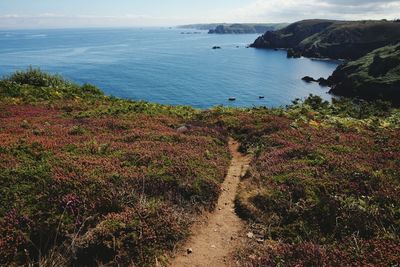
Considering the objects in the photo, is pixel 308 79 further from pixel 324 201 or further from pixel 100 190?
pixel 100 190

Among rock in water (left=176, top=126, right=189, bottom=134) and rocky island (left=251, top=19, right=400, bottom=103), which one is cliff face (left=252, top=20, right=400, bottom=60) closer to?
rocky island (left=251, top=19, right=400, bottom=103)

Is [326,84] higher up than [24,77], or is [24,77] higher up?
[24,77]

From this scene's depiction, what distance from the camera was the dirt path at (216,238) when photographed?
11703 millimetres

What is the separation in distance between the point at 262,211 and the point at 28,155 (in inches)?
419

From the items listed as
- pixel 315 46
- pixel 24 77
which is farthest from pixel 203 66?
pixel 24 77

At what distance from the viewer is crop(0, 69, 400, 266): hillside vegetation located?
11453mm

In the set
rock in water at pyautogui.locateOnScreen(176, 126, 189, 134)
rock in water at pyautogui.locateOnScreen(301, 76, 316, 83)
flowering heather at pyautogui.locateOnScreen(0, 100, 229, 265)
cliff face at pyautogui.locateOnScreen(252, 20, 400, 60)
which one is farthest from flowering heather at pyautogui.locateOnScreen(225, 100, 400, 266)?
cliff face at pyautogui.locateOnScreen(252, 20, 400, 60)

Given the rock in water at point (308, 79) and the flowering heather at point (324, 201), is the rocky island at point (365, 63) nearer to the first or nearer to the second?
the rock in water at point (308, 79)

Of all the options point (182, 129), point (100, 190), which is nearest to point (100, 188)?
point (100, 190)

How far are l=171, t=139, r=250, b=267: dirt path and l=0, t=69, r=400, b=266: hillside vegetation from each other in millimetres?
396

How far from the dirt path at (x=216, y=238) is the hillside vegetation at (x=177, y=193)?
1.30ft

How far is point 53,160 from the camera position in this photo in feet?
51.8

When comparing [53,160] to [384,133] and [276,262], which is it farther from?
[384,133]

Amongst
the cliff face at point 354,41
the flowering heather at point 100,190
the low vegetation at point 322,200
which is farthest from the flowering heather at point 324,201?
the cliff face at point 354,41
